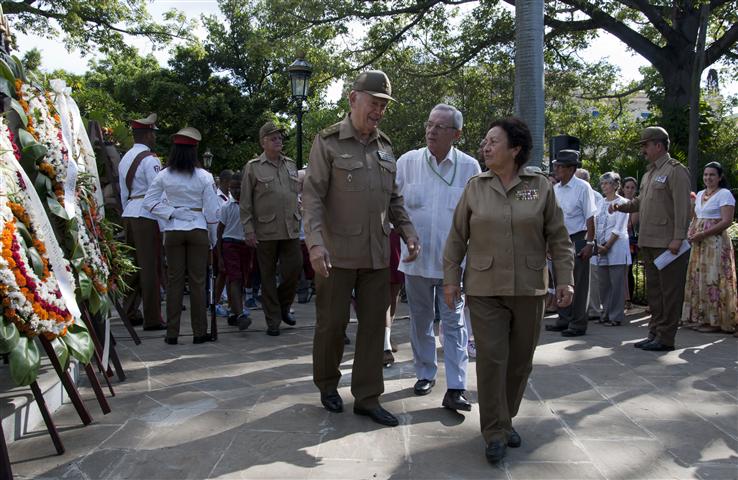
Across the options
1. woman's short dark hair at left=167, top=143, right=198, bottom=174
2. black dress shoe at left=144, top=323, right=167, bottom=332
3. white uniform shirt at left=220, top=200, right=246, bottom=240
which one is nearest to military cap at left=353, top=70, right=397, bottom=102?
woman's short dark hair at left=167, top=143, right=198, bottom=174

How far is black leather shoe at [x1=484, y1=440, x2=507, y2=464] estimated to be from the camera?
12.3 feet

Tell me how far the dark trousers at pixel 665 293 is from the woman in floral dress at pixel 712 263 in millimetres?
1552

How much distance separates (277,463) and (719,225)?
21.1 ft

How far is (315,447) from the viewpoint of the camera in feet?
13.1

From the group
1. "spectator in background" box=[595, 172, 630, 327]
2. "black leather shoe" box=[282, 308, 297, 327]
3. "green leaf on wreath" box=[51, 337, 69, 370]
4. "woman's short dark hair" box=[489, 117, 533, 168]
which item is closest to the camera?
"green leaf on wreath" box=[51, 337, 69, 370]

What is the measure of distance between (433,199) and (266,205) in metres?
2.87

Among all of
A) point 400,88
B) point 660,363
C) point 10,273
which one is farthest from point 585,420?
point 400,88

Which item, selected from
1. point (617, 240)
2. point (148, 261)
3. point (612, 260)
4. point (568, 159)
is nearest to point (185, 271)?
point (148, 261)

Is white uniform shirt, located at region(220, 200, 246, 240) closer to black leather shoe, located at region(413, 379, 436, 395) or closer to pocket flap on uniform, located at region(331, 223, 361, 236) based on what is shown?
black leather shoe, located at region(413, 379, 436, 395)

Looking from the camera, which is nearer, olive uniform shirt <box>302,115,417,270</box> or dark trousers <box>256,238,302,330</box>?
olive uniform shirt <box>302,115,417,270</box>

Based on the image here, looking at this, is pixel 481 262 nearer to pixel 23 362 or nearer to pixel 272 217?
pixel 23 362

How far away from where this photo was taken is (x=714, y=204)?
26.4 ft

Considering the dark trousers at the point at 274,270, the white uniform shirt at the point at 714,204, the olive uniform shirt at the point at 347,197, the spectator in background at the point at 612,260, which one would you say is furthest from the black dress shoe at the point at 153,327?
the white uniform shirt at the point at 714,204

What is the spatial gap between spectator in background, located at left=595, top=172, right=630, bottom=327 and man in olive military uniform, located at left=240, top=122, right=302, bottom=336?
416 cm
